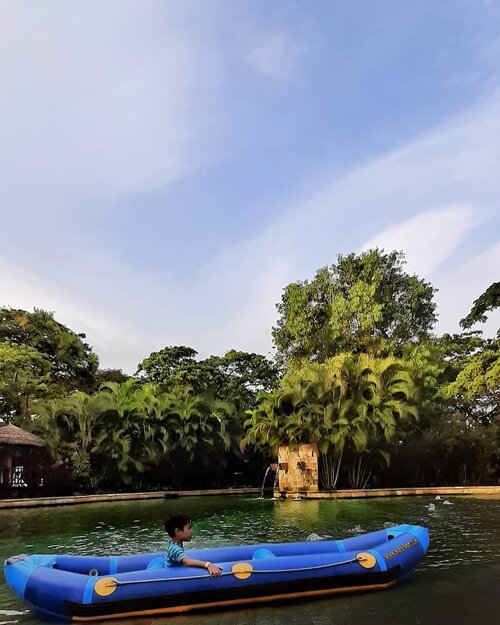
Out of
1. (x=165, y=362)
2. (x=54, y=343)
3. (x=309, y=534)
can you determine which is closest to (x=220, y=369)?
(x=165, y=362)

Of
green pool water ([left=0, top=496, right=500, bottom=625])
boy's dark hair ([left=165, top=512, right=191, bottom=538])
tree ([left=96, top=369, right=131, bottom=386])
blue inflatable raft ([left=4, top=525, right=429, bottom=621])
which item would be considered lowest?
green pool water ([left=0, top=496, right=500, bottom=625])

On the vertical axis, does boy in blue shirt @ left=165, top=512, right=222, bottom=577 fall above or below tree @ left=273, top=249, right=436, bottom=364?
below

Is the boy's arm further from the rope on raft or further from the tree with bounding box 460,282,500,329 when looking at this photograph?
the tree with bounding box 460,282,500,329

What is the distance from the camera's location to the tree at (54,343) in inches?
1066

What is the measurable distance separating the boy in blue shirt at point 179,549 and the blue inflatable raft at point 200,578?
55mm

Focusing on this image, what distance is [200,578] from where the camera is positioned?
5043mm

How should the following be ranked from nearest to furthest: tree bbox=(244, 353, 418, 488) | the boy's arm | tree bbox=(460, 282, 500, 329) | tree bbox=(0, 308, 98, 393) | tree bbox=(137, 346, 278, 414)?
the boy's arm, tree bbox=(460, 282, 500, 329), tree bbox=(244, 353, 418, 488), tree bbox=(0, 308, 98, 393), tree bbox=(137, 346, 278, 414)

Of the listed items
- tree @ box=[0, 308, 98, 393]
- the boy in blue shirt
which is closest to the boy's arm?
the boy in blue shirt

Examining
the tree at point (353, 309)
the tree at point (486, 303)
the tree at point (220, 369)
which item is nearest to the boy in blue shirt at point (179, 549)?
the tree at point (486, 303)

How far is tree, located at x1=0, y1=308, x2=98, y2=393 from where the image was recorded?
27.1m

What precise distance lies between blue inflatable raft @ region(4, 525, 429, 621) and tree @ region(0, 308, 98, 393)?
71.6 feet

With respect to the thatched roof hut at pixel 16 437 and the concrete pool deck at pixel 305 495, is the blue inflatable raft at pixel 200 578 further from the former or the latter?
the thatched roof hut at pixel 16 437

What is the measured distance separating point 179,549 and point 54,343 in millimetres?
24339

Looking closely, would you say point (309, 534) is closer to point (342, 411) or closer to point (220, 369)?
point (342, 411)
